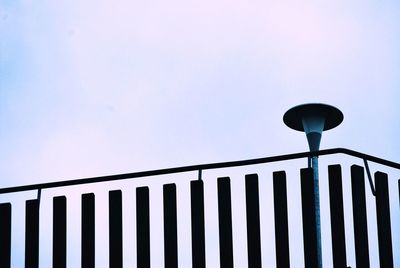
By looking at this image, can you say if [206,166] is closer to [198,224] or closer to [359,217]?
[198,224]

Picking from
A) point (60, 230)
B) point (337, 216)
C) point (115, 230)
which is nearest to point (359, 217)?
point (337, 216)

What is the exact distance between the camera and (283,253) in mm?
8289

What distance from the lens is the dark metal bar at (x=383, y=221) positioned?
330 inches

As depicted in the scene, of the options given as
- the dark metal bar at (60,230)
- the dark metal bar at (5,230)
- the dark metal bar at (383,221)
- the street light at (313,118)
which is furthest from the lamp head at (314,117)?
the dark metal bar at (5,230)

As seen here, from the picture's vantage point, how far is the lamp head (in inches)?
488

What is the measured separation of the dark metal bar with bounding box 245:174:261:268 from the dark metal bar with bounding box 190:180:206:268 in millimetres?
356

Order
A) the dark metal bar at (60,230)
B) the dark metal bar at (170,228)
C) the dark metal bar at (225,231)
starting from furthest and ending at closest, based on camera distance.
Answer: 1. the dark metal bar at (60,230)
2. the dark metal bar at (170,228)
3. the dark metal bar at (225,231)

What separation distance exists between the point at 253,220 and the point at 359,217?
81 cm

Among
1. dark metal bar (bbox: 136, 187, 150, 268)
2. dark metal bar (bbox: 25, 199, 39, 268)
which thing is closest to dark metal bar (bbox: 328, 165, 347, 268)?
dark metal bar (bbox: 136, 187, 150, 268)

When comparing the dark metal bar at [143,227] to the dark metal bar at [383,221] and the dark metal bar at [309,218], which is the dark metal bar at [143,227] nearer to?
the dark metal bar at [309,218]

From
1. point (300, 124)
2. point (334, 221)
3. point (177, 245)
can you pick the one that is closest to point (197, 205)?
point (177, 245)

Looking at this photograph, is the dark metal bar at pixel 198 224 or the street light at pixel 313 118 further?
the street light at pixel 313 118

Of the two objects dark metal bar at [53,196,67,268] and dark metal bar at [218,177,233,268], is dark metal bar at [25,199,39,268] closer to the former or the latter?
dark metal bar at [53,196,67,268]

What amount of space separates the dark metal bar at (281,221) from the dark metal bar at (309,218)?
14 centimetres
